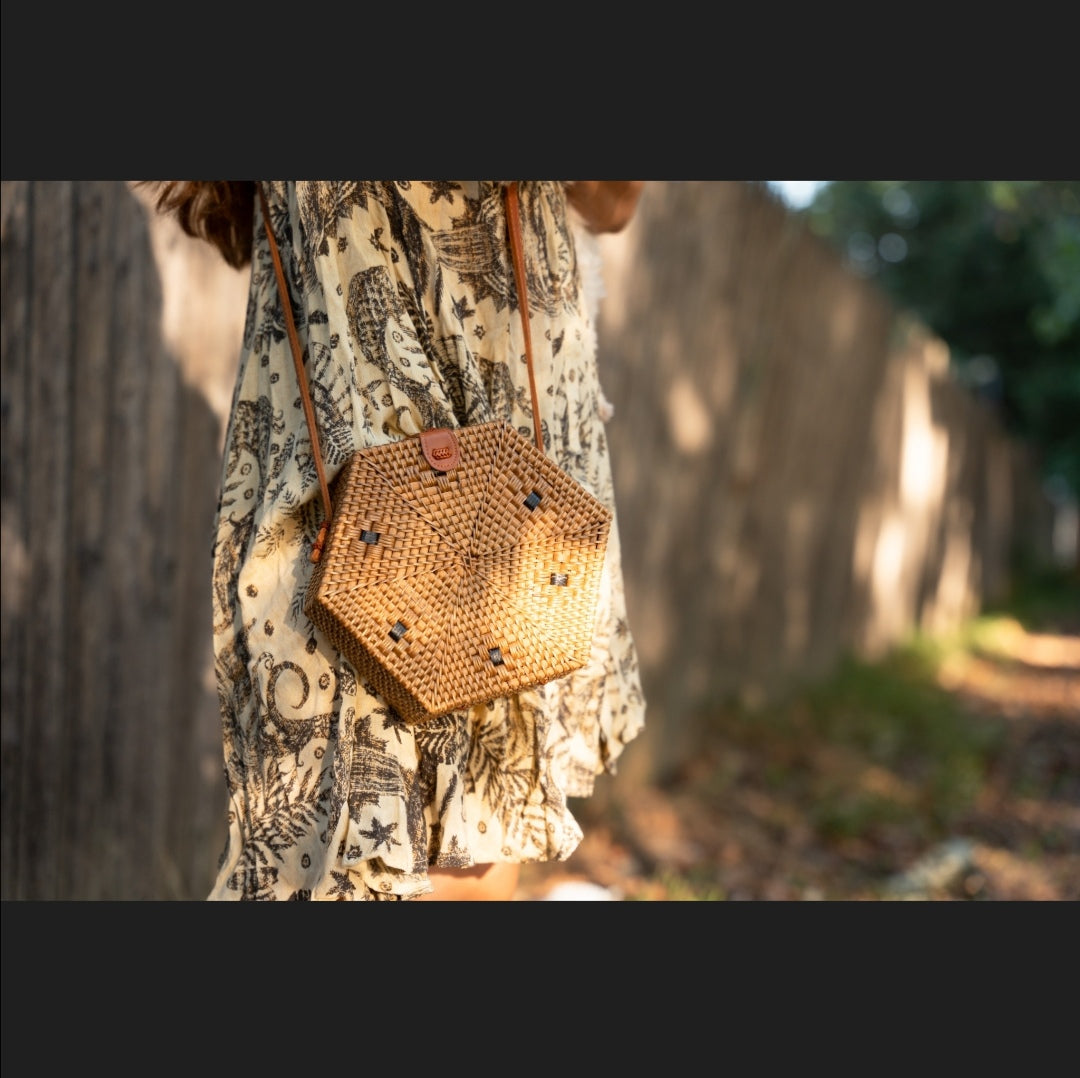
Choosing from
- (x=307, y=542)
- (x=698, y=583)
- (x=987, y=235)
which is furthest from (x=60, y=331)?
(x=987, y=235)

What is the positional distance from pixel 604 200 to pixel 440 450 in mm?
592

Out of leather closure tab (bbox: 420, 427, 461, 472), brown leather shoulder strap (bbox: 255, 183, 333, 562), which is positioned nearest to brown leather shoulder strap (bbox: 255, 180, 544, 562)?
brown leather shoulder strap (bbox: 255, 183, 333, 562)

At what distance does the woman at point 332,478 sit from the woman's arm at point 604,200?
0.09 metres

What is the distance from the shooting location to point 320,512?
1475 millimetres

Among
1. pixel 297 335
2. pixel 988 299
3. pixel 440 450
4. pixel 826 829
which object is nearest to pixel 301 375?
pixel 297 335

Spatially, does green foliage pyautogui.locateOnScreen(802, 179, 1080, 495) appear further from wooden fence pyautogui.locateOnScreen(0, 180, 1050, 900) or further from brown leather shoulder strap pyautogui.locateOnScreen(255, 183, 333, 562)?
brown leather shoulder strap pyautogui.locateOnScreen(255, 183, 333, 562)

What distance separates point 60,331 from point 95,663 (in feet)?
2.32

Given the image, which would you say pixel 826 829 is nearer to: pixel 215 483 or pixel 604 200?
pixel 215 483

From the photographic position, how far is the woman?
1430 mm

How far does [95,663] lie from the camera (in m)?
2.54

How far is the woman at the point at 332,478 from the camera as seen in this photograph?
4.69ft

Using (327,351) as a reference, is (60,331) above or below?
above

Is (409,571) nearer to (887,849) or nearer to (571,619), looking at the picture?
(571,619)

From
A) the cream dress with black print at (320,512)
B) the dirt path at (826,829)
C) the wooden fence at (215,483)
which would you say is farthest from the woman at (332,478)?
the dirt path at (826,829)
